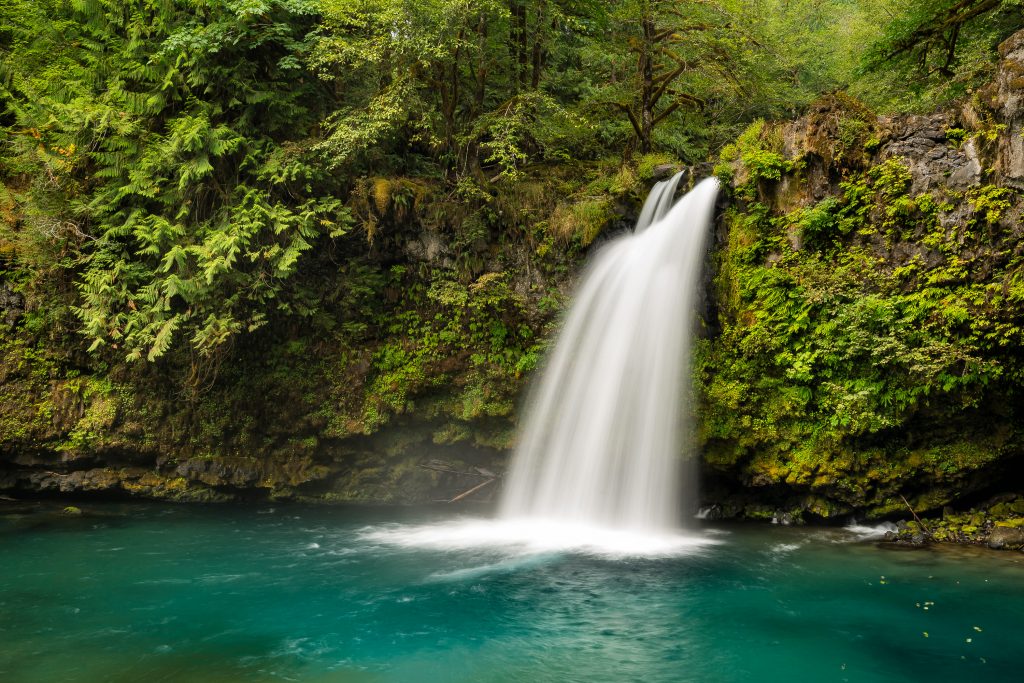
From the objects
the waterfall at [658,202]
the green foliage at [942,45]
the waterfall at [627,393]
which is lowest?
the waterfall at [627,393]

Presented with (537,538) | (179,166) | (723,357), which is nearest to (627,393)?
(723,357)

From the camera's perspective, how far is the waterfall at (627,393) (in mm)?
10180

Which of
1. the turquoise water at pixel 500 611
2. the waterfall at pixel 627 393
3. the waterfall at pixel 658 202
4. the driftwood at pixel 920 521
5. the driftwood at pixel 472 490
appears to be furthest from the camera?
the driftwood at pixel 472 490

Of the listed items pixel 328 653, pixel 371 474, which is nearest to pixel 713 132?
pixel 371 474

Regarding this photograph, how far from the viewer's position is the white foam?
9.05 meters

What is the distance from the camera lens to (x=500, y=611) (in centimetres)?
701

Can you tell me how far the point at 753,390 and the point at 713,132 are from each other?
967 centimetres

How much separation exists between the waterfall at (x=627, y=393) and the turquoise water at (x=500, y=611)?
1.39 m

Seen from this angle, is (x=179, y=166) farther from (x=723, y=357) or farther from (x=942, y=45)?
(x=942, y=45)

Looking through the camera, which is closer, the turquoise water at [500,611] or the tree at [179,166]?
the turquoise water at [500,611]

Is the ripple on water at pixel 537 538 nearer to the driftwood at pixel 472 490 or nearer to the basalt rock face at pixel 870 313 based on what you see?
the driftwood at pixel 472 490

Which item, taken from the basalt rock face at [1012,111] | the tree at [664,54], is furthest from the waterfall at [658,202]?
the basalt rock face at [1012,111]

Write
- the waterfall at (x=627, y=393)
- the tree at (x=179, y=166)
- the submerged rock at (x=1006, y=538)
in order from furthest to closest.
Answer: the tree at (x=179, y=166) < the waterfall at (x=627, y=393) < the submerged rock at (x=1006, y=538)

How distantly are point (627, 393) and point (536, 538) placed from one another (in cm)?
272
